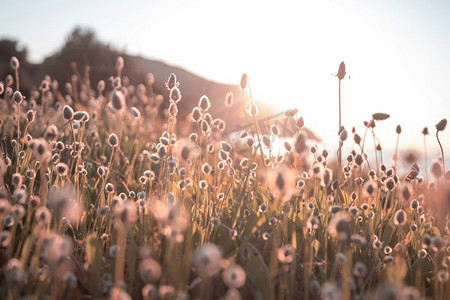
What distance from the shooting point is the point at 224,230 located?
2498mm

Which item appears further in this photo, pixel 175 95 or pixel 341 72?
pixel 175 95

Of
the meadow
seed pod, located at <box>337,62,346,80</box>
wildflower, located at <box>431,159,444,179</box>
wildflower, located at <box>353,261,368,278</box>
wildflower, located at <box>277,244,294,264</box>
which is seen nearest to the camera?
the meadow

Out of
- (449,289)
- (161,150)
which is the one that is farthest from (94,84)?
(449,289)

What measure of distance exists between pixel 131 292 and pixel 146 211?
55 cm

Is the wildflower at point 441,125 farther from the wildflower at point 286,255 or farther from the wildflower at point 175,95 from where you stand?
the wildflower at point 175,95

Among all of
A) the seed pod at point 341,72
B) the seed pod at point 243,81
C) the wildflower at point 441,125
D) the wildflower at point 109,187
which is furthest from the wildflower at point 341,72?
the wildflower at point 109,187

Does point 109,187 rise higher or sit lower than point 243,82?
lower

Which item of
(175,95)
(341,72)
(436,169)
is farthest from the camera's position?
(175,95)

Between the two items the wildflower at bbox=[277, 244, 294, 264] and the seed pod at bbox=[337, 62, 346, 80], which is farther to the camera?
the seed pod at bbox=[337, 62, 346, 80]

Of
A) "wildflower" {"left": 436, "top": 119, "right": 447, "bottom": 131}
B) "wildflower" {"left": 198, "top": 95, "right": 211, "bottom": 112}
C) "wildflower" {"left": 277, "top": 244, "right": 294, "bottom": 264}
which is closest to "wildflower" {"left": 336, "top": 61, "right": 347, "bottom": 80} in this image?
"wildflower" {"left": 436, "top": 119, "right": 447, "bottom": 131}

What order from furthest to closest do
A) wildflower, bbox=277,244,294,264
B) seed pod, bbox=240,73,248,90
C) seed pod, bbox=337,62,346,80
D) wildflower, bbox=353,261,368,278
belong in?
seed pod, bbox=337,62,346,80, seed pod, bbox=240,73,248,90, wildflower, bbox=277,244,294,264, wildflower, bbox=353,261,368,278

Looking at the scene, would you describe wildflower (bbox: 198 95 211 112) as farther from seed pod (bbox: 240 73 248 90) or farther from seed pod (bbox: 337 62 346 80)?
seed pod (bbox: 337 62 346 80)

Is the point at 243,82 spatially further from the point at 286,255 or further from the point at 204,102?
the point at 286,255

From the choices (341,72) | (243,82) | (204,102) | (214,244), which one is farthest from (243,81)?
(214,244)
